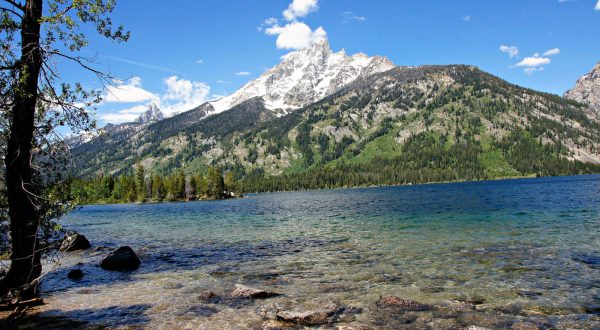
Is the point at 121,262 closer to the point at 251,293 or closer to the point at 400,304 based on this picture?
the point at 251,293

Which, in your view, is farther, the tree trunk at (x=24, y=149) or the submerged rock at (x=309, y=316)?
the submerged rock at (x=309, y=316)

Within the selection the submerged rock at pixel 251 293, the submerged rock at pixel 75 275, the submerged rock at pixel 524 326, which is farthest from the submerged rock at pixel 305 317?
the submerged rock at pixel 75 275

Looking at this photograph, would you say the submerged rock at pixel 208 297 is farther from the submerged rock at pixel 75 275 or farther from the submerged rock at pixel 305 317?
the submerged rock at pixel 75 275

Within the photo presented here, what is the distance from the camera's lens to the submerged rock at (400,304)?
18984mm

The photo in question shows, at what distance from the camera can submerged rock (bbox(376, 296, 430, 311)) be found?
1898 centimetres

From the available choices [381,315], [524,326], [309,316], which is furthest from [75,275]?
[524,326]

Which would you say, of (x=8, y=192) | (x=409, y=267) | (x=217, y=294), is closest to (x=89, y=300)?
(x=217, y=294)

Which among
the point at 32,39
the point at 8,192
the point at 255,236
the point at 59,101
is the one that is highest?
the point at 32,39

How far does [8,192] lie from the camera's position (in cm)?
1686

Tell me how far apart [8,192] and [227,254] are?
79.2ft

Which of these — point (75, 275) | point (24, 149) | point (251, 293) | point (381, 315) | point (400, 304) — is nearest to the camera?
point (24, 149)

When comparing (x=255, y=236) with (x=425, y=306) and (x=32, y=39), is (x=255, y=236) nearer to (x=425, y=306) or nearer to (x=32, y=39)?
(x=425, y=306)

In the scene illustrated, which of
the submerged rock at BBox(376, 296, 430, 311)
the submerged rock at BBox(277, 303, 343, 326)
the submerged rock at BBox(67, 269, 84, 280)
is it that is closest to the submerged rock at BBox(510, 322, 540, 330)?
the submerged rock at BBox(376, 296, 430, 311)

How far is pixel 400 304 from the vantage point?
19.5m
